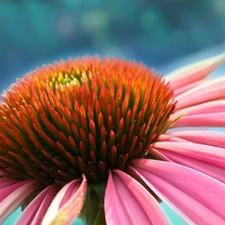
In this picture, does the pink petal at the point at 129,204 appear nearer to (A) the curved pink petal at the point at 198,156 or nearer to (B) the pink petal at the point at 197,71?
(A) the curved pink petal at the point at 198,156

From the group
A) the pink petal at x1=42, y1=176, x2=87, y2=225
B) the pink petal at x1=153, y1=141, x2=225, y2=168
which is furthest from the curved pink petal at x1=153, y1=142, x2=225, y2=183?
the pink petal at x1=42, y1=176, x2=87, y2=225

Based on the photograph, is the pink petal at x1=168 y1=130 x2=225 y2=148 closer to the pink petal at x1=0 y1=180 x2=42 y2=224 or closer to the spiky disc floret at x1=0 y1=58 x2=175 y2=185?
the spiky disc floret at x1=0 y1=58 x2=175 y2=185

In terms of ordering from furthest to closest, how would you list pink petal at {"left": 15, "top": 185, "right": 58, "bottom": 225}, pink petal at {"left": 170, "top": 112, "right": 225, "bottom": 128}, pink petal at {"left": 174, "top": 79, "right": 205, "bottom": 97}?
pink petal at {"left": 174, "top": 79, "right": 205, "bottom": 97} → pink petal at {"left": 170, "top": 112, "right": 225, "bottom": 128} → pink petal at {"left": 15, "top": 185, "right": 58, "bottom": 225}

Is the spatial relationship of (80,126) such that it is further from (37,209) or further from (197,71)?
(197,71)

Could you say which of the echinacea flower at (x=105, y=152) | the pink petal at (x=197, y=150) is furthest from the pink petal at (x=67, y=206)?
the pink petal at (x=197, y=150)

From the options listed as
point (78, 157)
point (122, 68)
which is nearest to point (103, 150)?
point (78, 157)

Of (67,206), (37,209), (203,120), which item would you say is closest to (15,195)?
(37,209)

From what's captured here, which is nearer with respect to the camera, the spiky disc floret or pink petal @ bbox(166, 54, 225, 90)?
the spiky disc floret
